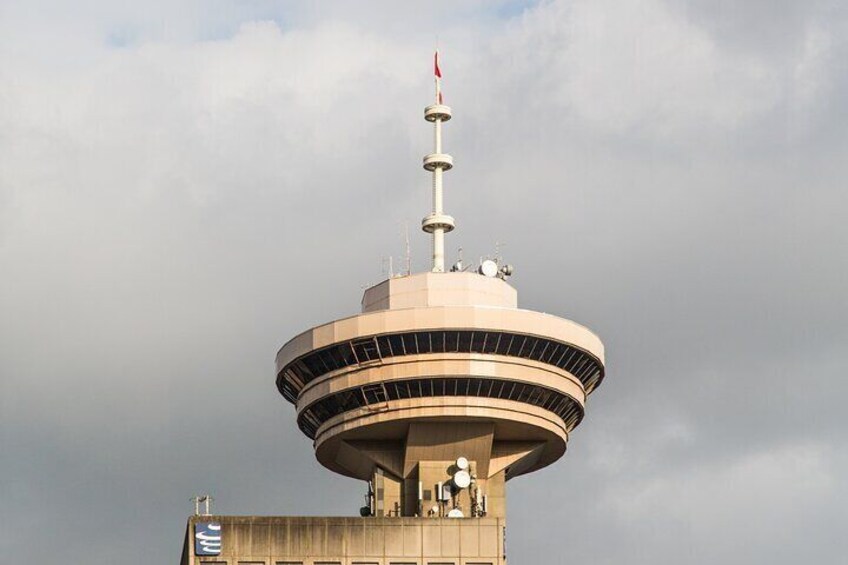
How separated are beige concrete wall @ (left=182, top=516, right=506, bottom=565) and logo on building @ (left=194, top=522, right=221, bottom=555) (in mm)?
345

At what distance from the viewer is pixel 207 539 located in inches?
7751

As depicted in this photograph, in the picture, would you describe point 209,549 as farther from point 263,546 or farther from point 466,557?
point 466,557

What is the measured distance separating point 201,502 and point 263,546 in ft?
19.3

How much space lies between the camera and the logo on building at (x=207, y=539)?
197 metres

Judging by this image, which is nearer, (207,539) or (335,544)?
(207,539)

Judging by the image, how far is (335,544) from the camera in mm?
197875

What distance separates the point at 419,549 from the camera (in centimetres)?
19900

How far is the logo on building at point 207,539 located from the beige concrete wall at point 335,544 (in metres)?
0.35

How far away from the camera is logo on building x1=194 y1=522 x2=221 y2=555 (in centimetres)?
19662

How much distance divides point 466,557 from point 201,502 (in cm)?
1944

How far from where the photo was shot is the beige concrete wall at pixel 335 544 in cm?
19700

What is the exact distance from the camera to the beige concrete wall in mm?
197000

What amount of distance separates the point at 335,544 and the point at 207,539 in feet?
29.9

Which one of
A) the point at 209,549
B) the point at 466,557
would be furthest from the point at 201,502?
the point at 466,557
